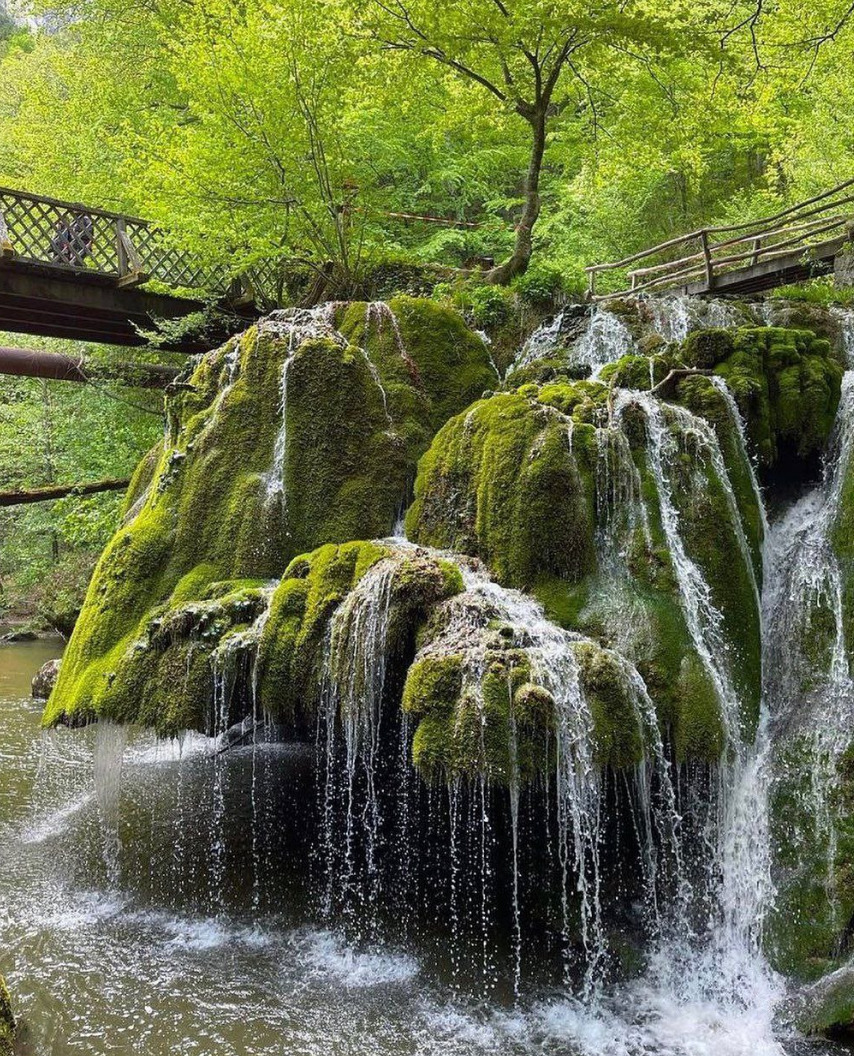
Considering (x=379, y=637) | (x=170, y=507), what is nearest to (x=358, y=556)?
(x=379, y=637)

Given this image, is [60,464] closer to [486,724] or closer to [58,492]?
[58,492]

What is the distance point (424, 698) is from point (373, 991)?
6.57 feet

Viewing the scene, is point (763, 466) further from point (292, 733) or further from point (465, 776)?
point (292, 733)

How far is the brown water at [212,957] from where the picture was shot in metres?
4.67

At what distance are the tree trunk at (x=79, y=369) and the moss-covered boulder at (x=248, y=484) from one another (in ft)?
19.9

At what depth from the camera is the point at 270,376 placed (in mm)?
8359

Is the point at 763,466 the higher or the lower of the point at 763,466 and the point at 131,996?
the higher

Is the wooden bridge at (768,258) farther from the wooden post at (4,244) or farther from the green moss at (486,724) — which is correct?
the wooden post at (4,244)

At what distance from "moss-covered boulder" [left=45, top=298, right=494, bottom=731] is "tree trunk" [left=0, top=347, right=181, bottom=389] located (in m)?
6.06

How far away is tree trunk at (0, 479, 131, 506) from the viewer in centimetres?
1356

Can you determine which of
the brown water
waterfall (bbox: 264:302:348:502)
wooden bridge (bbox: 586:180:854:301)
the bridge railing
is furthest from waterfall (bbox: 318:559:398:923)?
the bridge railing

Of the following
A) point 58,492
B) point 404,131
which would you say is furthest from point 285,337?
point 404,131

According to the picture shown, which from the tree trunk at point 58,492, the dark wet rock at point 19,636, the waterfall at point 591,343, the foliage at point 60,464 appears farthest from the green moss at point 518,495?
the dark wet rock at point 19,636

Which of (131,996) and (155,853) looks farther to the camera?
(155,853)
